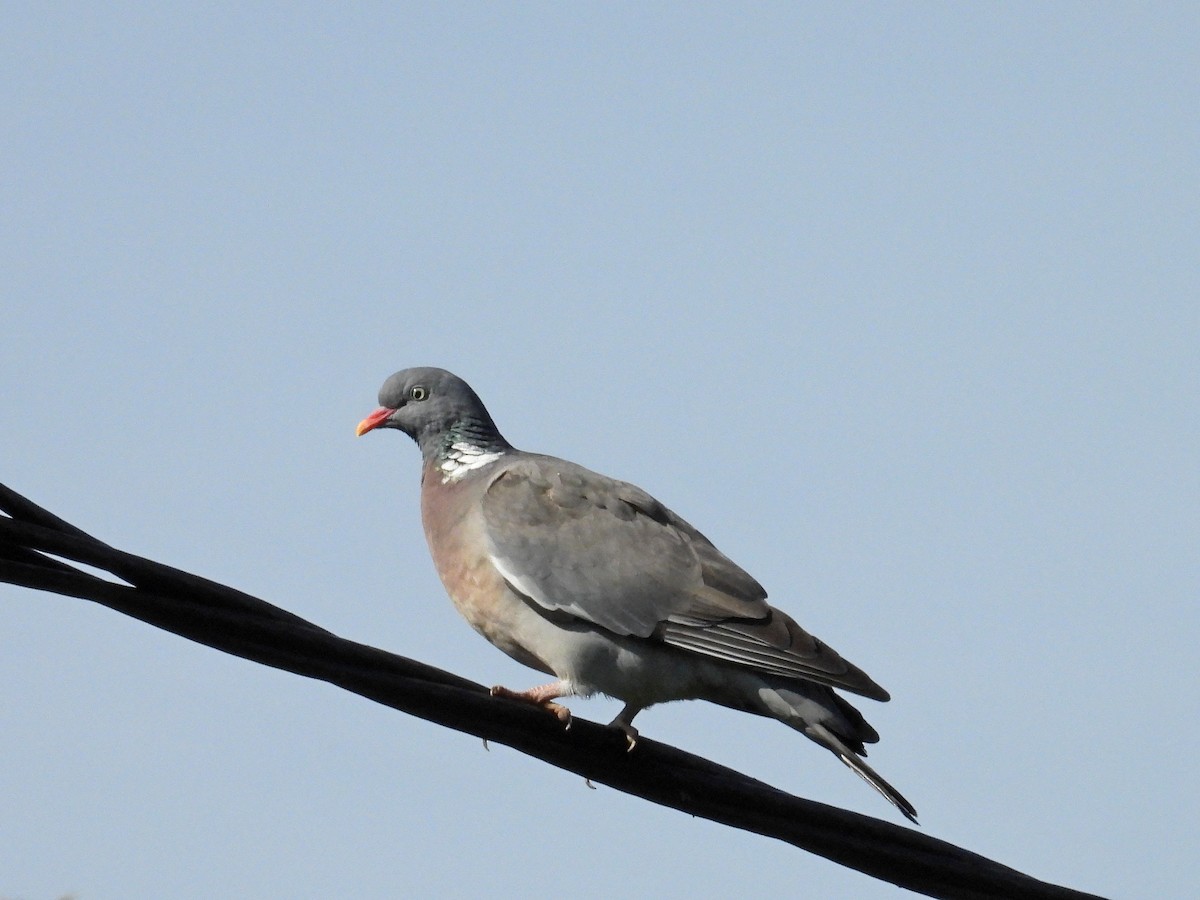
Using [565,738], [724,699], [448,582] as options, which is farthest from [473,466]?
[565,738]

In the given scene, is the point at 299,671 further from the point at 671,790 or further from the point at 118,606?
the point at 671,790

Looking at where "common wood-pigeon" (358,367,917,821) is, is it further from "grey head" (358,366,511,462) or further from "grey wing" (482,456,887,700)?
"grey head" (358,366,511,462)

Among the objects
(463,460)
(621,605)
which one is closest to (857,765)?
(621,605)

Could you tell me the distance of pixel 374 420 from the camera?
6840mm

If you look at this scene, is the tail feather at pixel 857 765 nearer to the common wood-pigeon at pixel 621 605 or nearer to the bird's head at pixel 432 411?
the common wood-pigeon at pixel 621 605

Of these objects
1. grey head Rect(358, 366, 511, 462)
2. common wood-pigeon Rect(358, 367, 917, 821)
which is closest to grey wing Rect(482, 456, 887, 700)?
common wood-pigeon Rect(358, 367, 917, 821)

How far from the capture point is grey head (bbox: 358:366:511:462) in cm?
657

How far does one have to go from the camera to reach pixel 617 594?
209 inches

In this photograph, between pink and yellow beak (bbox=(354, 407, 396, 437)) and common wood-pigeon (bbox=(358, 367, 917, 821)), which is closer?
common wood-pigeon (bbox=(358, 367, 917, 821))

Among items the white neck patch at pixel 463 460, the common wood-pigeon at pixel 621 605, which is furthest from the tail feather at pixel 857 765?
the white neck patch at pixel 463 460

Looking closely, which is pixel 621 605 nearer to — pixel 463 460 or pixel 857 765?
pixel 857 765

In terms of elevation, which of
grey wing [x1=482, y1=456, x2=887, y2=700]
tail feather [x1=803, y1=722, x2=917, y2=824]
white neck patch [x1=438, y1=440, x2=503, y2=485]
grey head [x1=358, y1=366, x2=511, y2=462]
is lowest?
tail feather [x1=803, y1=722, x2=917, y2=824]

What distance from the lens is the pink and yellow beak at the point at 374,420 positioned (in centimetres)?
682

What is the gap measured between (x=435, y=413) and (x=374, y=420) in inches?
13.4
